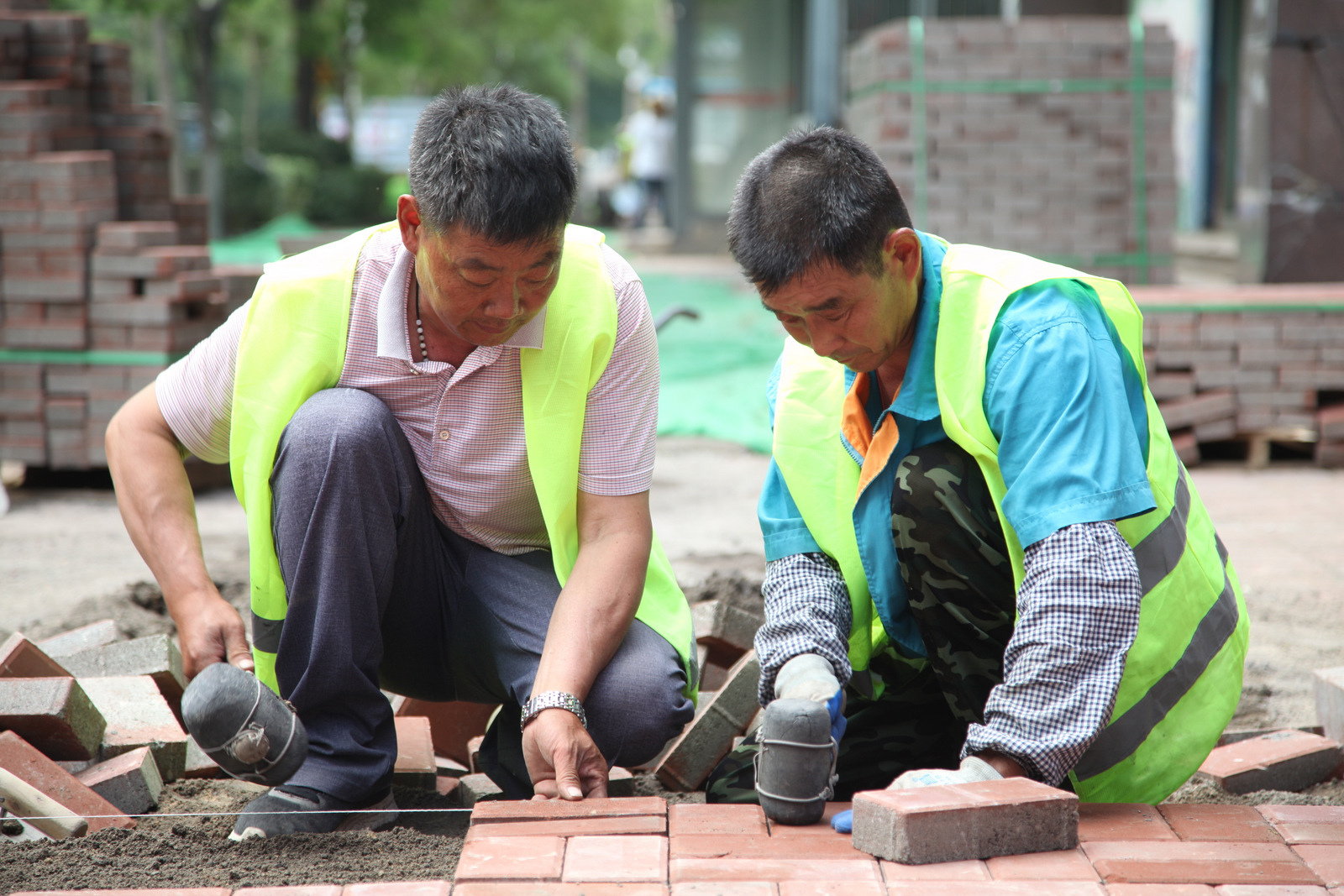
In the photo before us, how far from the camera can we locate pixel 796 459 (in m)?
2.36

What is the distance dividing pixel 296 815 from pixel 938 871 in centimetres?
115

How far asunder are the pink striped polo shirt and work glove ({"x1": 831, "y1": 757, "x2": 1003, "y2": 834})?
0.76 m

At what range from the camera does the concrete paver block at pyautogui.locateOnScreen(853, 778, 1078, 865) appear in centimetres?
185

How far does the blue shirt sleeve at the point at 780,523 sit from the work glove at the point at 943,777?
1.61ft

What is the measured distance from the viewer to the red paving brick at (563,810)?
2.07m

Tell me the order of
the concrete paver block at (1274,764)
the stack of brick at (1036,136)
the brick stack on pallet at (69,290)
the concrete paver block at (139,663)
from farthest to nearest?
1. the stack of brick at (1036,136)
2. the brick stack on pallet at (69,290)
3. the concrete paver block at (139,663)
4. the concrete paver block at (1274,764)

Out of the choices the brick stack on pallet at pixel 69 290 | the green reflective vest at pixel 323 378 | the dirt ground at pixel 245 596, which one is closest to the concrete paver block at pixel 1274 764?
the dirt ground at pixel 245 596

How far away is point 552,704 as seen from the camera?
226cm

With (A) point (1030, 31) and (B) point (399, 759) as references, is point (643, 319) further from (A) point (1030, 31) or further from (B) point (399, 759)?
(A) point (1030, 31)

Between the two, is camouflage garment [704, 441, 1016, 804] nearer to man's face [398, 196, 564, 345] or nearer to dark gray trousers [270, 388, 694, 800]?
dark gray trousers [270, 388, 694, 800]

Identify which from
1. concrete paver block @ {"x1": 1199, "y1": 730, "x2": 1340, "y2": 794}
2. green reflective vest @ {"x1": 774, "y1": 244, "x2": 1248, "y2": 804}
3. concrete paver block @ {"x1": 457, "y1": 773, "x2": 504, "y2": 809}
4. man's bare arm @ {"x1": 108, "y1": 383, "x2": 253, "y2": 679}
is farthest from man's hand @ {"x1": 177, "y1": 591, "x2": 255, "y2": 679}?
concrete paver block @ {"x1": 1199, "y1": 730, "x2": 1340, "y2": 794}

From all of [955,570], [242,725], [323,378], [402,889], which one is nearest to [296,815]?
[242,725]

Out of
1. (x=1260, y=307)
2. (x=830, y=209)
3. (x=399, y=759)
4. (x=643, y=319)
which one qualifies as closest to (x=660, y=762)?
(x=399, y=759)

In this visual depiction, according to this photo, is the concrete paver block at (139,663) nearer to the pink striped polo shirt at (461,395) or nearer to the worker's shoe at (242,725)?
the pink striped polo shirt at (461,395)
